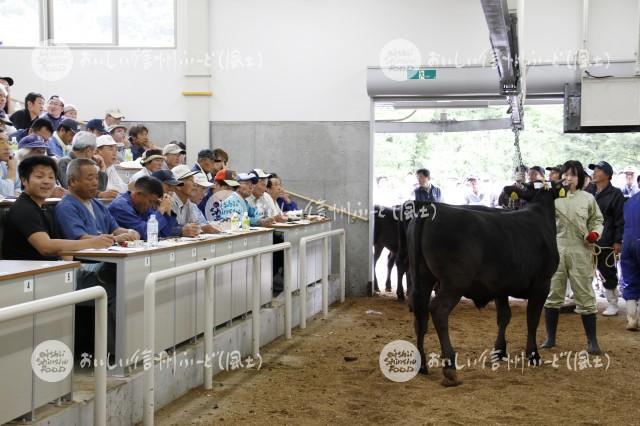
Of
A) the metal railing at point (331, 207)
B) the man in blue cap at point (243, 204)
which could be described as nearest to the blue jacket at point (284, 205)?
the metal railing at point (331, 207)

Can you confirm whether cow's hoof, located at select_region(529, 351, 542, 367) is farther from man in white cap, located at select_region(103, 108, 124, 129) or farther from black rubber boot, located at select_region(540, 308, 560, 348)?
man in white cap, located at select_region(103, 108, 124, 129)

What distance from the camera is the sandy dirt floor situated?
539cm

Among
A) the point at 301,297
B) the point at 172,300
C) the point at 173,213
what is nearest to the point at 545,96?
the point at 301,297

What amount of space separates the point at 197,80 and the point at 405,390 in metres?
8.23

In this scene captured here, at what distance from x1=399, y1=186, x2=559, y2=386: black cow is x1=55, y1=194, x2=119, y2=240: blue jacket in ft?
8.91

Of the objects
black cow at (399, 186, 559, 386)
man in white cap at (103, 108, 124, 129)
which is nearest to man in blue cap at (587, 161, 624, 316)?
black cow at (399, 186, 559, 386)

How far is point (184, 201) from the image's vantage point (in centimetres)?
777

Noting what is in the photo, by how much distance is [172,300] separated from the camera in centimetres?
576

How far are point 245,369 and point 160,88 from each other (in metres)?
7.41

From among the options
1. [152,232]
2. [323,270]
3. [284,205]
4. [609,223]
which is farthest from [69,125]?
[609,223]

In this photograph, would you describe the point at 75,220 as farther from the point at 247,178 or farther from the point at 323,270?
the point at 323,270

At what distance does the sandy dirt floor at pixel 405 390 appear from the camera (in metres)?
5.39

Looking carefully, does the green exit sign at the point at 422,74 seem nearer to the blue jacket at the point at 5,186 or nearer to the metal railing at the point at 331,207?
the metal railing at the point at 331,207

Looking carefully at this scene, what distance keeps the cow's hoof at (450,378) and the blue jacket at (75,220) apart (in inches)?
119
